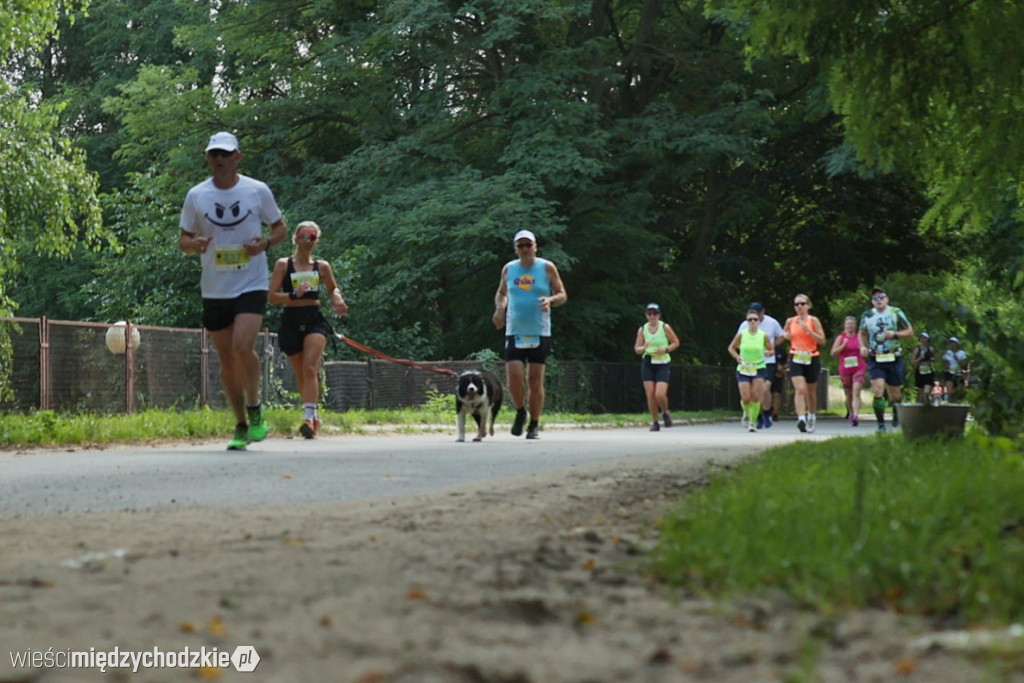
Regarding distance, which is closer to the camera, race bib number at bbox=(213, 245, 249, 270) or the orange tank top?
race bib number at bbox=(213, 245, 249, 270)

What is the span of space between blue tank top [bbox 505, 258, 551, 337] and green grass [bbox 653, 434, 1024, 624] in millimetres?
8224

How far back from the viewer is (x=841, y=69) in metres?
11.0

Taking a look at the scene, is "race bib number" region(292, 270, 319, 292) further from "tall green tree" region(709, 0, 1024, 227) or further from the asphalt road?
"tall green tree" region(709, 0, 1024, 227)

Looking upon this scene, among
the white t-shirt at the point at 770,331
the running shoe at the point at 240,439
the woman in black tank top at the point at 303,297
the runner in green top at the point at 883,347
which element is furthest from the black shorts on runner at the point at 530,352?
the white t-shirt at the point at 770,331

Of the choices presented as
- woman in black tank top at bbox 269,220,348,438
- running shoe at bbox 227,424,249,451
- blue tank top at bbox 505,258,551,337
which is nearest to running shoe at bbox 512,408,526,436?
blue tank top at bbox 505,258,551,337

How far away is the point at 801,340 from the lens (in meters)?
22.7

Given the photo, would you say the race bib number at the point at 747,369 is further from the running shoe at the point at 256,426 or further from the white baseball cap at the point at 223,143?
the white baseball cap at the point at 223,143

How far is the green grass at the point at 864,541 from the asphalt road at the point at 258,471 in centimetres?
224

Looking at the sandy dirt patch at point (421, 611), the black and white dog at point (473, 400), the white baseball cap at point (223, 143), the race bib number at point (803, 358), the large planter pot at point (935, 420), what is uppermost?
the white baseball cap at point (223, 143)

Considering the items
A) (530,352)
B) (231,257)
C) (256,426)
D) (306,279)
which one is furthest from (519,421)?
(231,257)

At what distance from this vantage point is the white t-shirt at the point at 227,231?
12.2m

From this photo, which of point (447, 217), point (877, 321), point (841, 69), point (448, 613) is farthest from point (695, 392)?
point (448, 613)

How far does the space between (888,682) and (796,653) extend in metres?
0.31

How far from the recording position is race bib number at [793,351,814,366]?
2264 centimetres
